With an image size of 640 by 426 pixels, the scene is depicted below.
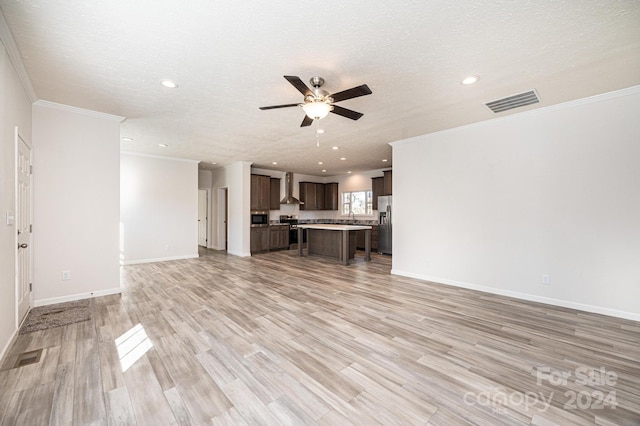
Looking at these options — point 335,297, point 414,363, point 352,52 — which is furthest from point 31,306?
point 352,52

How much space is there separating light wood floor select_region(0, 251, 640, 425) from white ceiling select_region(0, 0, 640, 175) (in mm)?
2775

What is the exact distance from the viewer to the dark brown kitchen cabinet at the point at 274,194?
905 cm

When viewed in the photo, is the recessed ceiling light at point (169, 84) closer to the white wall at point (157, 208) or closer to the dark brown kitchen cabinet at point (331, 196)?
the white wall at point (157, 208)

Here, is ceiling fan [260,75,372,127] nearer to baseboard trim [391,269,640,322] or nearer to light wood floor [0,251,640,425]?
light wood floor [0,251,640,425]

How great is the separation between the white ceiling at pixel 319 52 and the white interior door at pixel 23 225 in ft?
2.86

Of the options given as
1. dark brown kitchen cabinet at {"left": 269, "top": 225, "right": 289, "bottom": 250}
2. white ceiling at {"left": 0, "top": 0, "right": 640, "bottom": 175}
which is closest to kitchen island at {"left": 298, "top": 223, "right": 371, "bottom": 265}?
dark brown kitchen cabinet at {"left": 269, "top": 225, "right": 289, "bottom": 250}

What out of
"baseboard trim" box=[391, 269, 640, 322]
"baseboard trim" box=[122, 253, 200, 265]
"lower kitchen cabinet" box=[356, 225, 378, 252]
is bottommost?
"baseboard trim" box=[122, 253, 200, 265]

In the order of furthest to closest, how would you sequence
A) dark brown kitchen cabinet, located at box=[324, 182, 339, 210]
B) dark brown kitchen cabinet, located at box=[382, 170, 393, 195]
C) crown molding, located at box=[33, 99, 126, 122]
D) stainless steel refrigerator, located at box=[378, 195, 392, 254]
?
dark brown kitchen cabinet, located at box=[324, 182, 339, 210]
dark brown kitchen cabinet, located at box=[382, 170, 393, 195]
stainless steel refrigerator, located at box=[378, 195, 392, 254]
crown molding, located at box=[33, 99, 126, 122]

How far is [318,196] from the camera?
33.8ft

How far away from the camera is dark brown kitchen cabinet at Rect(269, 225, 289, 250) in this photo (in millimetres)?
8695

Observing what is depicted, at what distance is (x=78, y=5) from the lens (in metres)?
1.84

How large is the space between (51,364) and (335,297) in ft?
10.1

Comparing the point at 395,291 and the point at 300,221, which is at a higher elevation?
the point at 300,221

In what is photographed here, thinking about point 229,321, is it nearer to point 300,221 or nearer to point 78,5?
point 78,5
